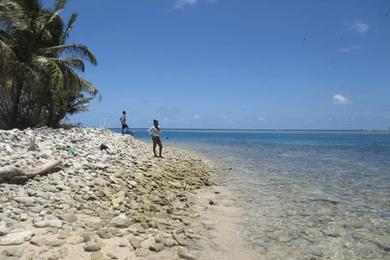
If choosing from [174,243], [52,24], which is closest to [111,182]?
A: [174,243]

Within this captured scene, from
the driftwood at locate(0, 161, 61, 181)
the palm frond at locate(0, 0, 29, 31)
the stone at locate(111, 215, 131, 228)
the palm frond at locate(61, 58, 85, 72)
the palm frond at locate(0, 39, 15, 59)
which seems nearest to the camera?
the stone at locate(111, 215, 131, 228)

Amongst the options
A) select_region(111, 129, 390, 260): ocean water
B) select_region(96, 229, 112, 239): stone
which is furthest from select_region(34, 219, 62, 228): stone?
select_region(111, 129, 390, 260): ocean water

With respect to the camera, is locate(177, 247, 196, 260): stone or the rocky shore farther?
locate(177, 247, 196, 260): stone

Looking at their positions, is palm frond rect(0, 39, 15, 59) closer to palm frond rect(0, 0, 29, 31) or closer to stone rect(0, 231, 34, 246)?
palm frond rect(0, 0, 29, 31)

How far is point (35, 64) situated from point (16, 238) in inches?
641

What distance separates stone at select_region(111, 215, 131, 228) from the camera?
7.07 m

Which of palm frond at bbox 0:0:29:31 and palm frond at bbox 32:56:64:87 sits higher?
palm frond at bbox 0:0:29:31

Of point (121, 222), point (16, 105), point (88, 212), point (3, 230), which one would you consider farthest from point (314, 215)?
point (16, 105)

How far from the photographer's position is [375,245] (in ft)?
24.2

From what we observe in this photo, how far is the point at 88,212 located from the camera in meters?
7.46

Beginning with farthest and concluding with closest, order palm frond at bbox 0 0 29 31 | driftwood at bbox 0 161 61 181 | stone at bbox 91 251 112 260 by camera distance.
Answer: palm frond at bbox 0 0 29 31, driftwood at bbox 0 161 61 181, stone at bbox 91 251 112 260

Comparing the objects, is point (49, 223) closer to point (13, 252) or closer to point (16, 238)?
point (16, 238)

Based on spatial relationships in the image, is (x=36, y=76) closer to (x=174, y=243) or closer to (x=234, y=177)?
(x=234, y=177)

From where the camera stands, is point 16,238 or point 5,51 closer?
point 16,238
